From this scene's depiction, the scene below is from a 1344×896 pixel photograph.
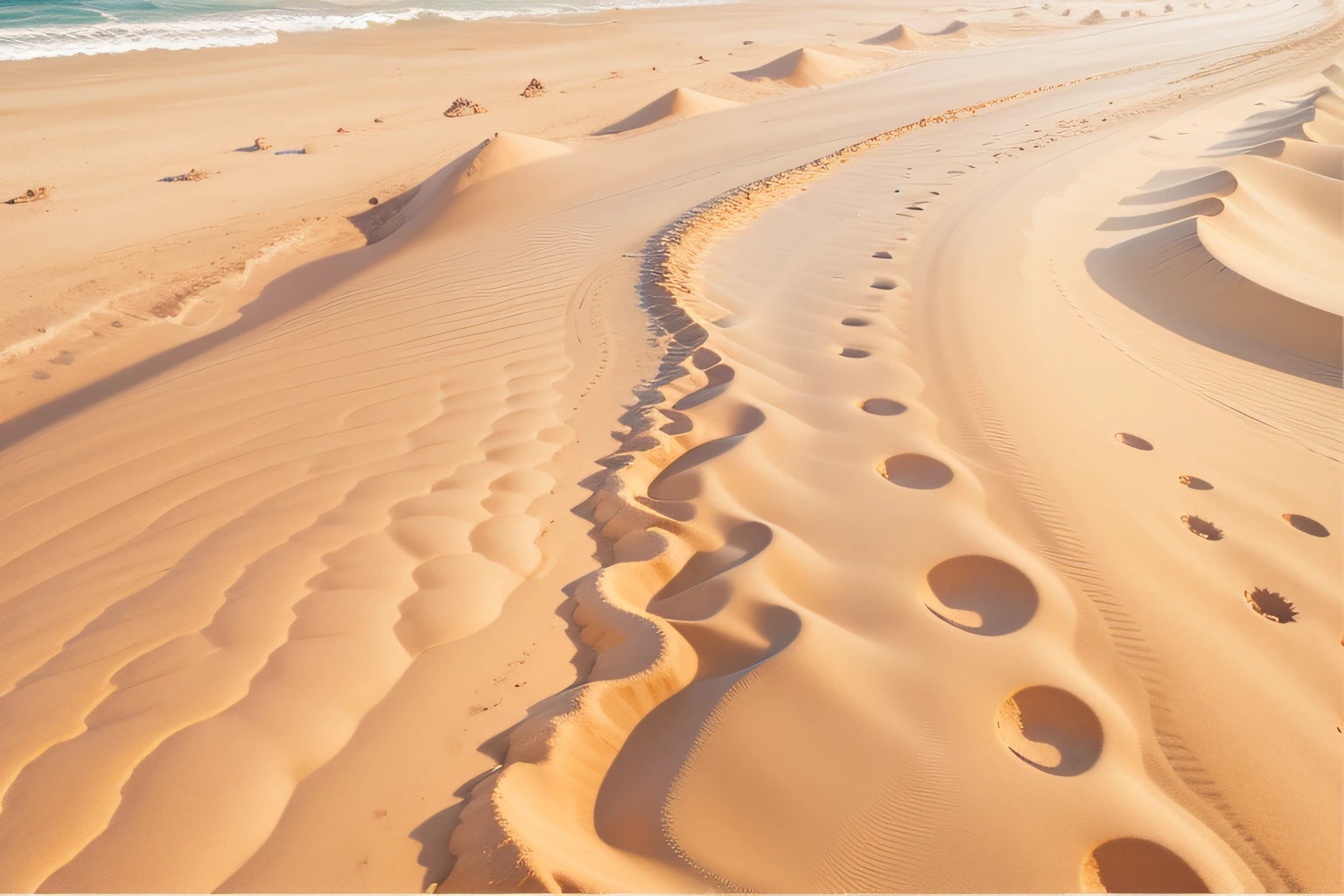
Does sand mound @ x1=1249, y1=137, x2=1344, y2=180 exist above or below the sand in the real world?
above

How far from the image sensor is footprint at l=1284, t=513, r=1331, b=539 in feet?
9.48

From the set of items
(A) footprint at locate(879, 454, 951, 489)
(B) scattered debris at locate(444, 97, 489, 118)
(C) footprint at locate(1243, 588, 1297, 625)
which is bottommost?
(C) footprint at locate(1243, 588, 1297, 625)

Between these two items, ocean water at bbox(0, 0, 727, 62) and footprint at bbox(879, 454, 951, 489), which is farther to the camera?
ocean water at bbox(0, 0, 727, 62)

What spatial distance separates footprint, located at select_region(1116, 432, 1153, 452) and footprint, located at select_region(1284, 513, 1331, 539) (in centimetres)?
58

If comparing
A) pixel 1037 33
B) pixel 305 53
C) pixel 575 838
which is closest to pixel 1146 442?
pixel 575 838

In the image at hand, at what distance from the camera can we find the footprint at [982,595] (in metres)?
2.36

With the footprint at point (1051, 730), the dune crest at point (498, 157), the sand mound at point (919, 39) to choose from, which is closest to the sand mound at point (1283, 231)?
the footprint at point (1051, 730)

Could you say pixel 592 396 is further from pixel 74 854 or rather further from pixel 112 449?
pixel 74 854

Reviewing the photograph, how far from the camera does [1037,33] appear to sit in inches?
1185

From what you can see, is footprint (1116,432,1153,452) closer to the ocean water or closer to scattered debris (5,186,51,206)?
scattered debris (5,186,51,206)

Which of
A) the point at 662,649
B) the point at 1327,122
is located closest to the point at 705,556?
the point at 662,649

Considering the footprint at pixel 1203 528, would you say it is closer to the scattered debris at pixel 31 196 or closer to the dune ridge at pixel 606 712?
the dune ridge at pixel 606 712

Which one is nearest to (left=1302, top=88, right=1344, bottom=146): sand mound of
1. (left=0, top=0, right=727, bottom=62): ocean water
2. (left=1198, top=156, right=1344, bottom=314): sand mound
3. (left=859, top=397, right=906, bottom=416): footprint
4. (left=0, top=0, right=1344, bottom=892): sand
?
(left=1198, top=156, right=1344, bottom=314): sand mound

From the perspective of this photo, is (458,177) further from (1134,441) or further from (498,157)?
(1134,441)
